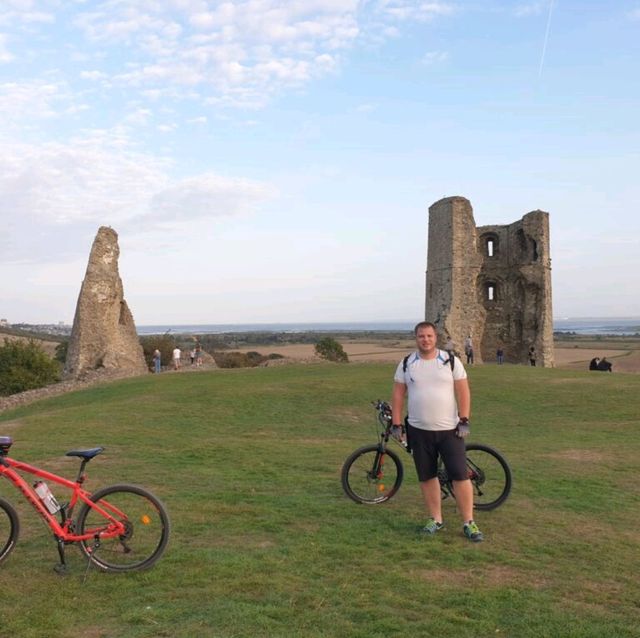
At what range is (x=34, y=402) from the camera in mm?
24422

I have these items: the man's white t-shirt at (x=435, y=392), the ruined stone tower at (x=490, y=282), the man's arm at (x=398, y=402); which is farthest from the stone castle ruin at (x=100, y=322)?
the man's white t-shirt at (x=435, y=392)

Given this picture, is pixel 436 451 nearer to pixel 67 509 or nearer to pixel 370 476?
pixel 370 476

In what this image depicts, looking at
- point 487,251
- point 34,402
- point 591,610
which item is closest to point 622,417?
point 591,610

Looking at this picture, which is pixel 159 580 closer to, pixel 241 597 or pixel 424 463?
pixel 241 597

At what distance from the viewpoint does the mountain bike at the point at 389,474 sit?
768 centimetres

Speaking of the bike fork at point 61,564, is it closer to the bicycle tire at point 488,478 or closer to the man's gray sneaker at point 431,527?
the man's gray sneaker at point 431,527

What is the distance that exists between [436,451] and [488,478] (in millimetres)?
1262

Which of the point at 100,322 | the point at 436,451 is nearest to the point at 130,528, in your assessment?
the point at 436,451

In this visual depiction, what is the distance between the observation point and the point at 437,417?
665 centimetres

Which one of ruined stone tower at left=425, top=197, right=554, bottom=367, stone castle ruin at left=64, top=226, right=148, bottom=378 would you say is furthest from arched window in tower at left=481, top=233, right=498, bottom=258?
stone castle ruin at left=64, top=226, right=148, bottom=378

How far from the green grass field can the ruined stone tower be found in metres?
27.6

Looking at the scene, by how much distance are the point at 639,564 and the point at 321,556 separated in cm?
298

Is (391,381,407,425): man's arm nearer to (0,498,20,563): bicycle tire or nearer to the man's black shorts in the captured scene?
the man's black shorts

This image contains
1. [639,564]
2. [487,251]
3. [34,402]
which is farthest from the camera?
[487,251]
